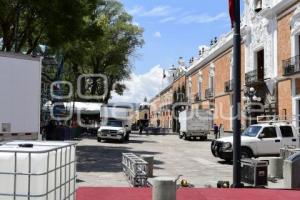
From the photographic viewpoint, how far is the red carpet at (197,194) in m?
11.2

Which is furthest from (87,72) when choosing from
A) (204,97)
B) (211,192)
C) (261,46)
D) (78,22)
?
(211,192)

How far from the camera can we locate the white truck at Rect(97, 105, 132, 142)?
4075 centimetres

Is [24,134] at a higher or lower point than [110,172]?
higher

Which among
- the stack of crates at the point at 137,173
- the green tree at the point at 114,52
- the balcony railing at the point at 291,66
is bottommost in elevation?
the stack of crates at the point at 137,173

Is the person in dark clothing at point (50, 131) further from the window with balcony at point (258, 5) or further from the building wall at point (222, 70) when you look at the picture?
the building wall at point (222, 70)

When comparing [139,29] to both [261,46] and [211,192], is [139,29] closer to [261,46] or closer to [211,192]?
[261,46]

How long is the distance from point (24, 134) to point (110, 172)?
16.2 ft

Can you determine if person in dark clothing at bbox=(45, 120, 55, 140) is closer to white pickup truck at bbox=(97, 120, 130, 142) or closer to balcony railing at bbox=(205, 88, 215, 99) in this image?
white pickup truck at bbox=(97, 120, 130, 142)

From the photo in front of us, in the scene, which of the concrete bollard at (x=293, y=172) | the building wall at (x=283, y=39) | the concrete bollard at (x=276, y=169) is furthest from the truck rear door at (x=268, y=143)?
the building wall at (x=283, y=39)

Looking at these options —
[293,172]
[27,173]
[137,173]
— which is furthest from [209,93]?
[27,173]

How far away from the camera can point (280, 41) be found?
4097cm

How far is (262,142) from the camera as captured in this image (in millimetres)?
24203

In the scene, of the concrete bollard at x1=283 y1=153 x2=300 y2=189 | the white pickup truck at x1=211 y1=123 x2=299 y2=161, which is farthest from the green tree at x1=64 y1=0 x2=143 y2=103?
the concrete bollard at x1=283 y1=153 x2=300 y2=189

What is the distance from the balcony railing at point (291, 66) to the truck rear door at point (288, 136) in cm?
1201
